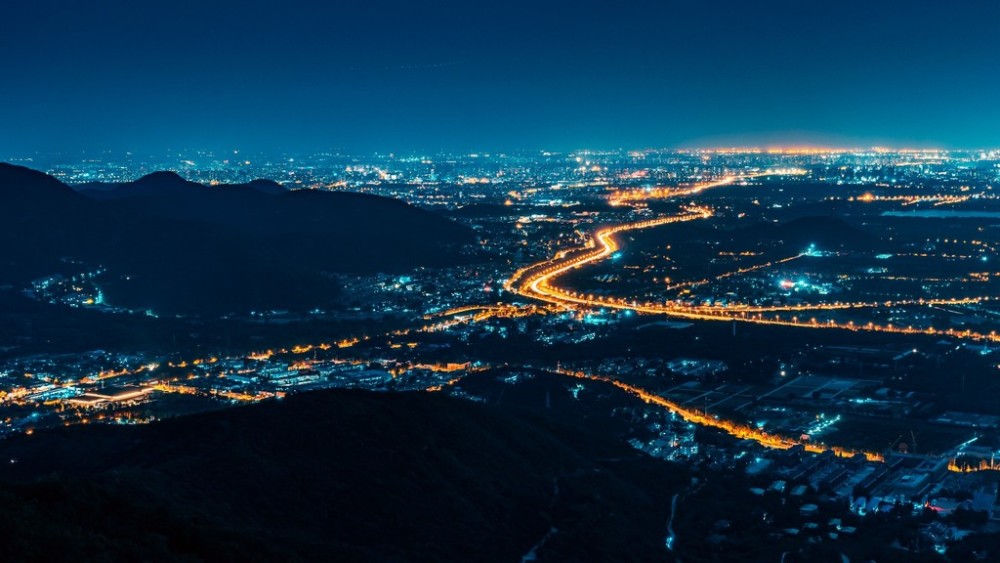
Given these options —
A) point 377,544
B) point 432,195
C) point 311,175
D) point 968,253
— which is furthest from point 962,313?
point 311,175

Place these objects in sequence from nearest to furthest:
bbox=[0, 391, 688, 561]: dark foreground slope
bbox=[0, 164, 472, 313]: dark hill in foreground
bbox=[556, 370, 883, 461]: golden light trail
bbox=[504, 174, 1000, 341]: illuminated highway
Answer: bbox=[0, 391, 688, 561]: dark foreground slope
bbox=[556, 370, 883, 461]: golden light trail
bbox=[504, 174, 1000, 341]: illuminated highway
bbox=[0, 164, 472, 313]: dark hill in foreground

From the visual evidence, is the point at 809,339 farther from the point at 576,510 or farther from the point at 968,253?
the point at 968,253

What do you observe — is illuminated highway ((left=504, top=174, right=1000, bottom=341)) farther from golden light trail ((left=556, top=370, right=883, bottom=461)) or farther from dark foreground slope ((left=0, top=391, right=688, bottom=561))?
dark foreground slope ((left=0, top=391, right=688, bottom=561))

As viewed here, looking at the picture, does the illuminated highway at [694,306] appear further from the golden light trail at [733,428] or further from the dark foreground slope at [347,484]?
the dark foreground slope at [347,484]

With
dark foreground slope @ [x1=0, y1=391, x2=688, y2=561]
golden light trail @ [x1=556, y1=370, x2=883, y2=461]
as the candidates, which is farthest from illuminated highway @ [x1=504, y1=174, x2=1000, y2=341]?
dark foreground slope @ [x1=0, y1=391, x2=688, y2=561]

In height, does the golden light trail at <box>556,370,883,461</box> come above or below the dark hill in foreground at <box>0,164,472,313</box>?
below

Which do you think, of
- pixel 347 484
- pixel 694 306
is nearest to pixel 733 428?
pixel 347 484
